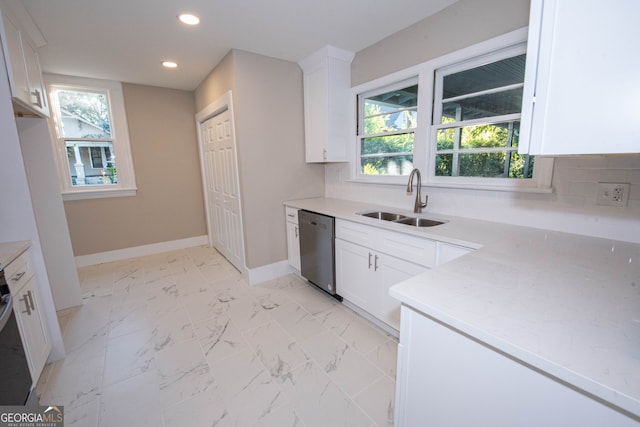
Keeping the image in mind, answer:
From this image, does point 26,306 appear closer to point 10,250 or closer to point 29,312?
point 29,312

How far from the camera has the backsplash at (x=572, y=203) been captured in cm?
136

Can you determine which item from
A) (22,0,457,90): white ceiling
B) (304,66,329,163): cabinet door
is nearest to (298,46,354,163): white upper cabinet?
(304,66,329,163): cabinet door

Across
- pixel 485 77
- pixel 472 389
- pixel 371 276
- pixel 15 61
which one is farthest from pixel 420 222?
pixel 15 61

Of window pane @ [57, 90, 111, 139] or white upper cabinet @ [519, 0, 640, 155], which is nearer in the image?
white upper cabinet @ [519, 0, 640, 155]

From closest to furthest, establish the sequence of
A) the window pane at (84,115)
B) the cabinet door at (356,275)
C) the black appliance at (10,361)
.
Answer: the black appliance at (10,361)
the cabinet door at (356,275)
the window pane at (84,115)

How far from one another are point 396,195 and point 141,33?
2675 mm

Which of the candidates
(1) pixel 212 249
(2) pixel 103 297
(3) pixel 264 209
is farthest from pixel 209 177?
(2) pixel 103 297

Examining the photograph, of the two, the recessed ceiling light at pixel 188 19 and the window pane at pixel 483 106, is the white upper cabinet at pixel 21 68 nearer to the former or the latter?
the recessed ceiling light at pixel 188 19

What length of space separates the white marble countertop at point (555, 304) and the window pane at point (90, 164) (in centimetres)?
435

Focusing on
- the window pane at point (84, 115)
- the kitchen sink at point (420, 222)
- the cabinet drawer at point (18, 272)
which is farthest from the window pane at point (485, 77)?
the window pane at point (84, 115)

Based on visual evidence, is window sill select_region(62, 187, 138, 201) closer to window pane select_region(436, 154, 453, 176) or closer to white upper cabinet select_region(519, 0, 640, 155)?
window pane select_region(436, 154, 453, 176)

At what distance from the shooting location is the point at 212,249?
423 cm

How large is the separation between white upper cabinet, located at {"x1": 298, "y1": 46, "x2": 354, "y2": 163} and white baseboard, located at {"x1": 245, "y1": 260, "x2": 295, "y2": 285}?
130 cm

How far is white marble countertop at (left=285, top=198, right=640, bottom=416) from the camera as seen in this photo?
58 cm
